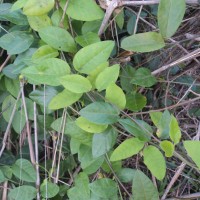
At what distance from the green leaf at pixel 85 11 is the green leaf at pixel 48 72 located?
122 mm

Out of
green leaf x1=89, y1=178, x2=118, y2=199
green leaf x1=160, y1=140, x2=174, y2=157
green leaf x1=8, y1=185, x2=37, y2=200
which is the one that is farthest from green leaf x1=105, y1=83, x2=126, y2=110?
Answer: green leaf x1=8, y1=185, x2=37, y2=200

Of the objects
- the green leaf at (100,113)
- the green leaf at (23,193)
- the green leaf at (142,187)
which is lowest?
the green leaf at (23,193)

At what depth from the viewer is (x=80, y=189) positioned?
834mm

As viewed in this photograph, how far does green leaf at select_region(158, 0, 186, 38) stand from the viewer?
2.25ft

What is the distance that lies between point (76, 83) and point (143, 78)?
238mm

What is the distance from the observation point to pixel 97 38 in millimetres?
796

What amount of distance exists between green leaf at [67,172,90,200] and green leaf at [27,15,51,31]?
383mm

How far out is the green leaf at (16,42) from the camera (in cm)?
83

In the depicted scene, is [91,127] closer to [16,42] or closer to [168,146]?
[168,146]

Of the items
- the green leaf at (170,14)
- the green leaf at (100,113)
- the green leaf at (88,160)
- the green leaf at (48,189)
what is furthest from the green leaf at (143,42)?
the green leaf at (48,189)

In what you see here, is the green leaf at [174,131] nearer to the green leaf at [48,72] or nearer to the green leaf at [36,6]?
the green leaf at [48,72]

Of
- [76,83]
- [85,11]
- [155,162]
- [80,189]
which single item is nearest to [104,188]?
[80,189]

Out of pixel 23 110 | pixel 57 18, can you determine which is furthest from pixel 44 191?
pixel 57 18

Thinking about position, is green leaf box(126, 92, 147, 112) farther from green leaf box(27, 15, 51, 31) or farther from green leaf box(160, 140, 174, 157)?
green leaf box(27, 15, 51, 31)
